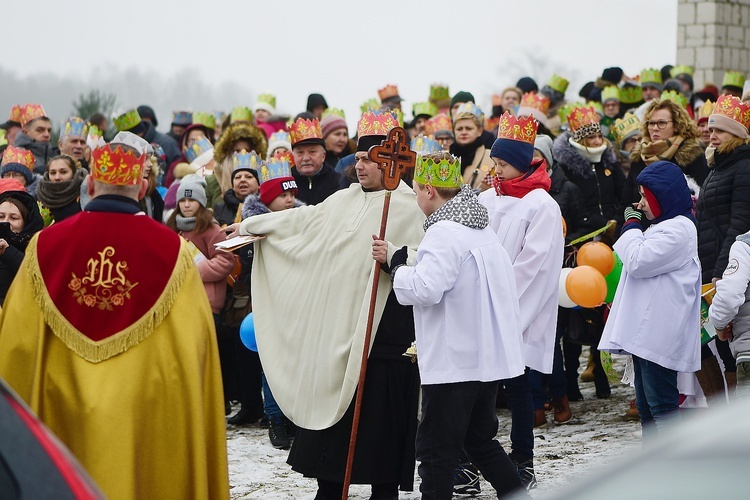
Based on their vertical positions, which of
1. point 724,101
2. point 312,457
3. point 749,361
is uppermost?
point 724,101

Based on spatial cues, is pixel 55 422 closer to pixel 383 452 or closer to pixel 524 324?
pixel 383 452

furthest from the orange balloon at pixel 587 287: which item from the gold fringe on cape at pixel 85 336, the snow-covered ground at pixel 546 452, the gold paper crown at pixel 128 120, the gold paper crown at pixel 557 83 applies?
the gold paper crown at pixel 557 83

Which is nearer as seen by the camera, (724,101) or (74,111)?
(724,101)

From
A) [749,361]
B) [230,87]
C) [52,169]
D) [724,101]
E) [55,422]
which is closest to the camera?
[55,422]

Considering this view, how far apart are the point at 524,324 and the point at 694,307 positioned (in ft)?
3.30

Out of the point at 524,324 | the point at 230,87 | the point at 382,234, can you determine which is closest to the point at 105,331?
the point at 382,234

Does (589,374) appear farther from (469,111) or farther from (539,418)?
(469,111)

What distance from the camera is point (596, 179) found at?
9.88 meters

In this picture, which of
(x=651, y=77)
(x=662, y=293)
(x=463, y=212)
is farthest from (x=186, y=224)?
(x=651, y=77)

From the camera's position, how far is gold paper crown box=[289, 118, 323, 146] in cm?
956

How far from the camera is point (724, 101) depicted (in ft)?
26.9

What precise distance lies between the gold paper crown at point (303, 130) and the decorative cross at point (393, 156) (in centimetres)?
284

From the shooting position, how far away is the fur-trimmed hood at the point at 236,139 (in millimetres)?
10758

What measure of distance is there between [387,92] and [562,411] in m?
6.33
